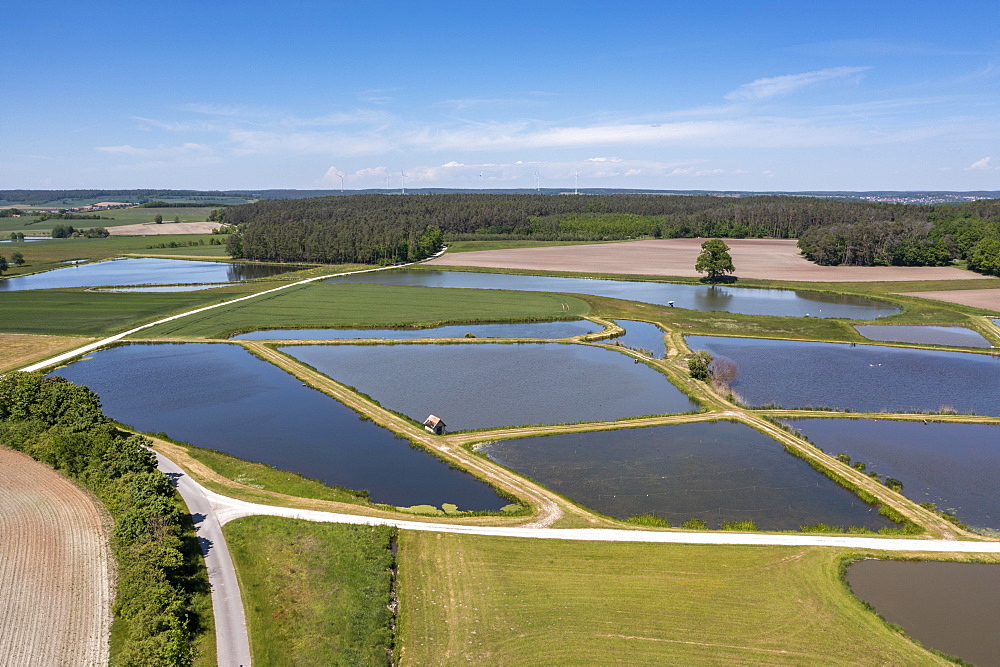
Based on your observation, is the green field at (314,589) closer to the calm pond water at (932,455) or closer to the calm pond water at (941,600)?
the calm pond water at (941,600)

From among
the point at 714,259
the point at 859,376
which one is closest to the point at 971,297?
the point at 714,259

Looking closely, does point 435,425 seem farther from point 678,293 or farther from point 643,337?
point 678,293

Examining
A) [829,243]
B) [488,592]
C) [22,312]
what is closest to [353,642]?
[488,592]

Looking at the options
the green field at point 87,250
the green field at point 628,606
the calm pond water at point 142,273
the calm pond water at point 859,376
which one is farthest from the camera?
the green field at point 87,250

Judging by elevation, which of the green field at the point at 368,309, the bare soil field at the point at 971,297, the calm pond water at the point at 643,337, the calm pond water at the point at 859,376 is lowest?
the calm pond water at the point at 859,376

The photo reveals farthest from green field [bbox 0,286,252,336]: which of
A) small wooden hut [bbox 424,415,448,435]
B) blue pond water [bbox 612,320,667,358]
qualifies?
blue pond water [bbox 612,320,667,358]

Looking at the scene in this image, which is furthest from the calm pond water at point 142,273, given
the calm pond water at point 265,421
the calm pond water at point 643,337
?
the calm pond water at point 643,337
